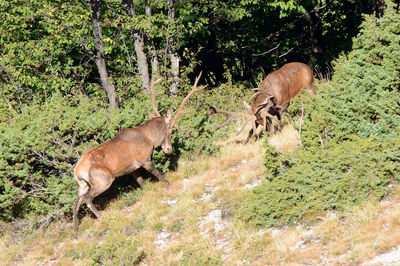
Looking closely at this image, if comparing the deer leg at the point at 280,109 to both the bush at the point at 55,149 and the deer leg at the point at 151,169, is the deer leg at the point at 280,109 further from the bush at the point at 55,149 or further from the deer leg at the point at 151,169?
the deer leg at the point at 151,169

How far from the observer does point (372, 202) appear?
7812 mm

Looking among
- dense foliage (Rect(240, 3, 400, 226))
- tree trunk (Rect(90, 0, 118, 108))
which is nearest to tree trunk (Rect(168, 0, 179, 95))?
tree trunk (Rect(90, 0, 118, 108))

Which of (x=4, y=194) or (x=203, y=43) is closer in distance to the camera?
(x=4, y=194)

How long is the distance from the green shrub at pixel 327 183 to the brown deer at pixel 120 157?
2760 millimetres

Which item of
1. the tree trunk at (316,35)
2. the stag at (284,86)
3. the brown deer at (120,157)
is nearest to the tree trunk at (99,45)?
the brown deer at (120,157)

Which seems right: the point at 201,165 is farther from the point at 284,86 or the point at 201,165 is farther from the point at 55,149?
the point at 55,149

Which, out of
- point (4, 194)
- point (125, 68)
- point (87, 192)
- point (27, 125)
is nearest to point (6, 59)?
point (125, 68)

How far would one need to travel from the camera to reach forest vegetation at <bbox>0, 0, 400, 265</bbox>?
810 centimetres

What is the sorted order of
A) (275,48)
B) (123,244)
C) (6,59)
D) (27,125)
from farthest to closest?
(275,48)
(6,59)
(27,125)
(123,244)

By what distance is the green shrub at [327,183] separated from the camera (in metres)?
8.10

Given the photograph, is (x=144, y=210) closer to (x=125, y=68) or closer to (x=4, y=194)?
(x=4, y=194)

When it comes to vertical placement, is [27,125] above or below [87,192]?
above

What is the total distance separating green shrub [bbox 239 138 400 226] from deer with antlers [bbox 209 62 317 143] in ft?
10.4

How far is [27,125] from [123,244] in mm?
5175
